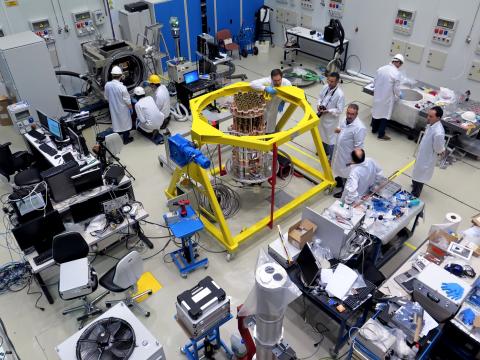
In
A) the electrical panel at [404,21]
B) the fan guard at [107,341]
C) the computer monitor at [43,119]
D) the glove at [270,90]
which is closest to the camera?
the fan guard at [107,341]

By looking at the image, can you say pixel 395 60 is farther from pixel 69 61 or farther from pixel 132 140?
pixel 69 61

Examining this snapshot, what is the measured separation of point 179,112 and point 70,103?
2383 millimetres

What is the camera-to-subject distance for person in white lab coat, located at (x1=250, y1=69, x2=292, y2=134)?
537 centimetres

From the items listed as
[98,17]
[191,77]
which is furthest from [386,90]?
[98,17]

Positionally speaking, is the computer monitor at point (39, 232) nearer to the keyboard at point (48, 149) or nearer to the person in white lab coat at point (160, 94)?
the keyboard at point (48, 149)

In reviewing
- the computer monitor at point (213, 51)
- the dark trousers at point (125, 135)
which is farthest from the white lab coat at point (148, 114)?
the computer monitor at point (213, 51)

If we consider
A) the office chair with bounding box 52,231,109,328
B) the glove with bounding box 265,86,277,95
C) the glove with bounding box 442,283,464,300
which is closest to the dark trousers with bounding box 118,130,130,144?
the glove with bounding box 265,86,277,95

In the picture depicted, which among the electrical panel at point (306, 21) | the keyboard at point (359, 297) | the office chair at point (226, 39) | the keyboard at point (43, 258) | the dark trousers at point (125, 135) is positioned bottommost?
the dark trousers at point (125, 135)

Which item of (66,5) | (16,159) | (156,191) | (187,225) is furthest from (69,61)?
(187,225)

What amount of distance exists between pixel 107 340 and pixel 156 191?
3052mm

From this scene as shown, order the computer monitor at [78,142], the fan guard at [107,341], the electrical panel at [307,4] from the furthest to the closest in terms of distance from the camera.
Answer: the electrical panel at [307,4], the computer monitor at [78,142], the fan guard at [107,341]

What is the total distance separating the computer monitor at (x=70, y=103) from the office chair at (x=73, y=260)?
2.45 meters

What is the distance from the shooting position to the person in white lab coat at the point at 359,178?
14.7 feet

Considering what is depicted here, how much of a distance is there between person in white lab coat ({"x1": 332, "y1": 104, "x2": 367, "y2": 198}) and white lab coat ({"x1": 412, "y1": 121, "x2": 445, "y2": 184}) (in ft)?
2.56
